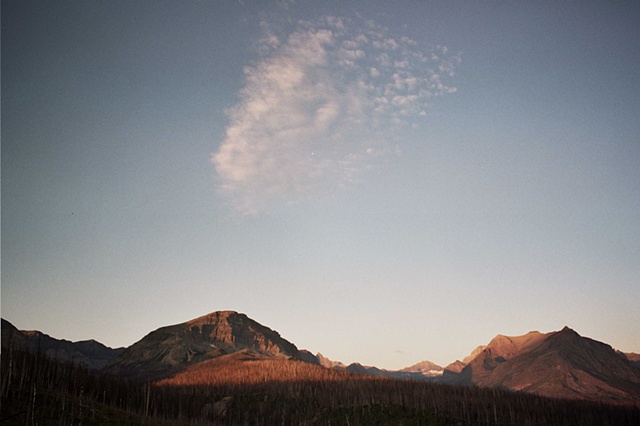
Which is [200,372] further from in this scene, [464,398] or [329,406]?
[464,398]

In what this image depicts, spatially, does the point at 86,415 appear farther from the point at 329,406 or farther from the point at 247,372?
the point at 247,372

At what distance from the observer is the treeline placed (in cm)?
9675

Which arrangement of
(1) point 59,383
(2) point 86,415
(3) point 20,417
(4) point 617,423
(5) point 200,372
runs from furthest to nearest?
1. (5) point 200,372
2. (4) point 617,423
3. (1) point 59,383
4. (2) point 86,415
5. (3) point 20,417

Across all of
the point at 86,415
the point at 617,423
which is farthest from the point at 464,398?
the point at 86,415

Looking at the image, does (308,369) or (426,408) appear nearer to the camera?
(426,408)

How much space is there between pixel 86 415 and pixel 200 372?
13717 cm

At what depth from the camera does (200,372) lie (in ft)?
614

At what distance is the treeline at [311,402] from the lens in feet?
317

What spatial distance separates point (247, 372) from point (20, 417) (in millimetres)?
127481

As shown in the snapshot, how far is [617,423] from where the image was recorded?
115 m

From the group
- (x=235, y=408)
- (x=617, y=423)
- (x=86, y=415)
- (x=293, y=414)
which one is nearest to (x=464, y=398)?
(x=617, y=423)

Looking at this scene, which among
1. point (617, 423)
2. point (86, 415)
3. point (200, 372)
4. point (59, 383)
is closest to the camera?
point (86, 415)

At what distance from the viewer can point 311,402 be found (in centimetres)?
12538

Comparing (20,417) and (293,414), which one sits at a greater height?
(20,417)
